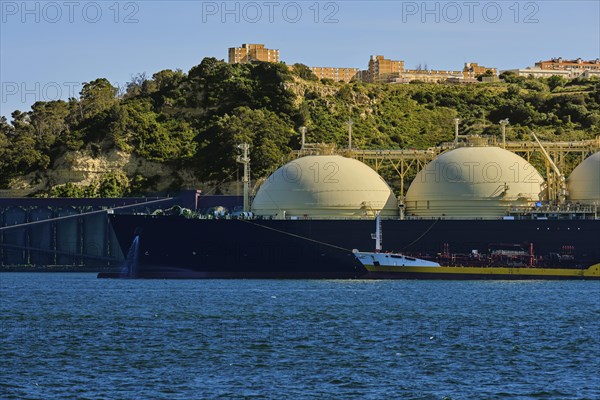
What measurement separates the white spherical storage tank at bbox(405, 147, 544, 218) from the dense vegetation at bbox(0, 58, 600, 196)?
85.7 feet

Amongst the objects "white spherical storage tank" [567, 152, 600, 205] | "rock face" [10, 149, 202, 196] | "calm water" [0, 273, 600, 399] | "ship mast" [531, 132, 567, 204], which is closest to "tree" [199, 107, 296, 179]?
"rock face" [10, 149, 202, 196]

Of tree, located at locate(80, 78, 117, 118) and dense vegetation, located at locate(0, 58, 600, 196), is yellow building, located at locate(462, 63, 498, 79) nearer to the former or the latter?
dense vegetation, located at locate(0, 58, 600, 196)

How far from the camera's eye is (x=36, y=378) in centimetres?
3519

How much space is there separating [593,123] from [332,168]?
2084 inches

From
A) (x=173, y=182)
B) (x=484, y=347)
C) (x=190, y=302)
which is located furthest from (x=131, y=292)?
(x=173, y=182)

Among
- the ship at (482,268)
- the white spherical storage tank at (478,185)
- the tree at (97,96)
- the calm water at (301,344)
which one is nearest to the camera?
the calm water at (301,344)

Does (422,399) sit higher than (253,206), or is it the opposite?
(253,206)

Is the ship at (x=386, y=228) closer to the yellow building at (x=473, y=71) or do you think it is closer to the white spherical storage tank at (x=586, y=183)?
the white spherical storage tank at (x=586, y=183)

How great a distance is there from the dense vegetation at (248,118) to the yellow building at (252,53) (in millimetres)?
13549

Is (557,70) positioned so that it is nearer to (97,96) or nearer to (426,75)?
(426,75)

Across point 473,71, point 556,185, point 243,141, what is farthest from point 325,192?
point 473,71

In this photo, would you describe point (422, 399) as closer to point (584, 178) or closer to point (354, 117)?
point (584, 178)

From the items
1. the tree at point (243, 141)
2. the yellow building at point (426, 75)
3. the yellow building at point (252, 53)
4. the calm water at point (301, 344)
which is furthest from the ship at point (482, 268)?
the yellow building at point (426, 75)

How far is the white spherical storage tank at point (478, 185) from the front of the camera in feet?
262
